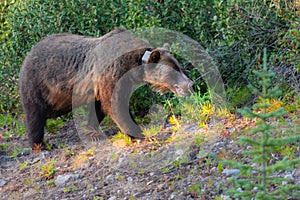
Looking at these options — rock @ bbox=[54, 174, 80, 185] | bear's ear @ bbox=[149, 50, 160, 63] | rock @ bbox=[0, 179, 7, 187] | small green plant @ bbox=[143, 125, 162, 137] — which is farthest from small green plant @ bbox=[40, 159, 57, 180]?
bear's ear @ bbox=[149, 50, 160, 63]

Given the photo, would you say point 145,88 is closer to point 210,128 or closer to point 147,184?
point 210,128

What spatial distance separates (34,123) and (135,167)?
6.52ft

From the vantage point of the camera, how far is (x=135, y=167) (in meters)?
6.17

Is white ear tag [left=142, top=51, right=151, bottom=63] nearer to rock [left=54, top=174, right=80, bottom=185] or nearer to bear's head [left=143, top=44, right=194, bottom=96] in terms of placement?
bear's head [left=143, top=44, right=194, bottom=96]

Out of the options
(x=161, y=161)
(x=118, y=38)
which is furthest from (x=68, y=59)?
(x=161, y=161)

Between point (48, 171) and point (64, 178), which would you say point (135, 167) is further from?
point (48, 171)

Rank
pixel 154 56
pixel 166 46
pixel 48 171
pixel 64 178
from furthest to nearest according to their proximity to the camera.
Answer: pixel 166 46
pixel 154 56
pixel 48 171
pixel 64 178

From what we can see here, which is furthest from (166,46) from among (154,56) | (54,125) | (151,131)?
(54,125)

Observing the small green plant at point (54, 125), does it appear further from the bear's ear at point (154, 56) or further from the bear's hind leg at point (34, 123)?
the bear's ear at point (154, 56)

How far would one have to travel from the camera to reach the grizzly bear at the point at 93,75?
23.2 ft

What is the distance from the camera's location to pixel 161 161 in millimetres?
6188

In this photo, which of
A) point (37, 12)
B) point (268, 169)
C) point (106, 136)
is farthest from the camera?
point (37, 12)

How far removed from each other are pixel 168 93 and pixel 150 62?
100cm

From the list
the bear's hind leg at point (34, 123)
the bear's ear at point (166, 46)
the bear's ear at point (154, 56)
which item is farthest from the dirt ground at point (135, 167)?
the bear's ear at point (166, 46)
